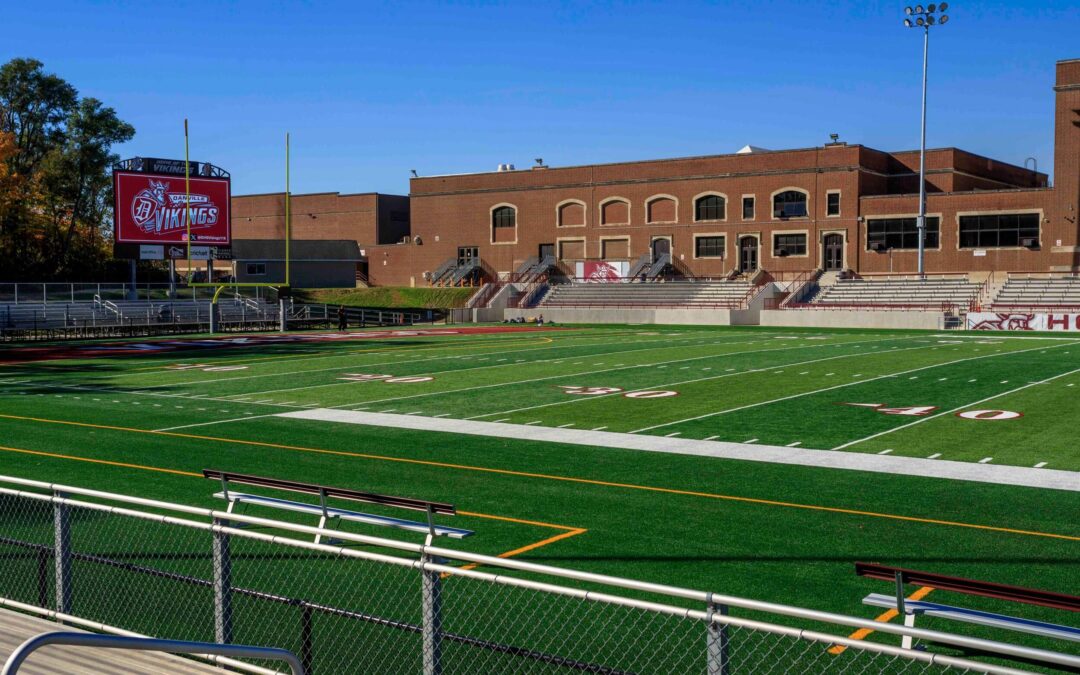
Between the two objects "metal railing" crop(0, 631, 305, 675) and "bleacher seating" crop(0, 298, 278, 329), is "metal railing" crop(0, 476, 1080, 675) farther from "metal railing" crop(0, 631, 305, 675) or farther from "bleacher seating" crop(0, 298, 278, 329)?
"bleacher seating" crop(0, 298, 278, 329)

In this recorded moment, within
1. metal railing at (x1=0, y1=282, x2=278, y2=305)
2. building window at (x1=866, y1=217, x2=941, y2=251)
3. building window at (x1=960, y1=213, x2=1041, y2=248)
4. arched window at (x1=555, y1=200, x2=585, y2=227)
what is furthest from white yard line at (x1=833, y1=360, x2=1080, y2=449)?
arched window at (x1=555, y1=200, x2=585, y2=227)

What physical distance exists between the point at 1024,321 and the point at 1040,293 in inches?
288

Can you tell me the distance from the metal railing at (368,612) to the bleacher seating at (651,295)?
56929mm

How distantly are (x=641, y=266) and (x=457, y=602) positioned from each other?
6938cm

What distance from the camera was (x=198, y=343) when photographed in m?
44.7

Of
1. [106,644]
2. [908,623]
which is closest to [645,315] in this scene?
[908,623]

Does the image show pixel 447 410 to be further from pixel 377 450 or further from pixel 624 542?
pixel 624 542

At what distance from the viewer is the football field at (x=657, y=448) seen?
11.2m

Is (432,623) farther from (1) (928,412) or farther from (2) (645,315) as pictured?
(2) (645,315)

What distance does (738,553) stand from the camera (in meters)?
10.9

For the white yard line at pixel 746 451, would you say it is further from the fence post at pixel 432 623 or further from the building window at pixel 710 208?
the building window at pixel 710 208

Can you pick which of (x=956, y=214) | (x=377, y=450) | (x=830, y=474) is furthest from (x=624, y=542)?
(x=956, y=214)

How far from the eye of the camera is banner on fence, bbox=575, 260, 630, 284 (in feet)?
258

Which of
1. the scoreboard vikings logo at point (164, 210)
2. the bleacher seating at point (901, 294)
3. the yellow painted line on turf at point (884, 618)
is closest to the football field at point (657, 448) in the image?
the yellow painted line on turf at point (884, 618)
